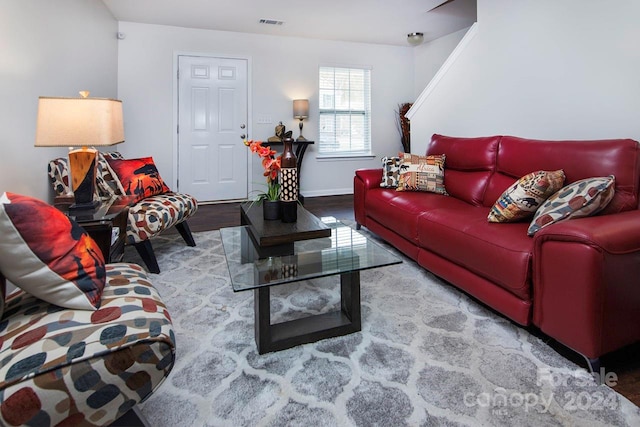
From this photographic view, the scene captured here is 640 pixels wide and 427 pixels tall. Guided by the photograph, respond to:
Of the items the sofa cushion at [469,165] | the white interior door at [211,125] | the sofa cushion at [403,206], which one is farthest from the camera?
the white interior door at [211,125]

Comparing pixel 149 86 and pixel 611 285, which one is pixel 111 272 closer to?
pixel 611 285

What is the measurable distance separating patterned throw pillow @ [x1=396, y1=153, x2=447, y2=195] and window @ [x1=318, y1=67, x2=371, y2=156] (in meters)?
2.67

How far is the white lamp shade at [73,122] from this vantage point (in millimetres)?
1881

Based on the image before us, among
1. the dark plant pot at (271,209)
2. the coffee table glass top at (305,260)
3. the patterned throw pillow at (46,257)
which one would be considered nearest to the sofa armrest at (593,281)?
the coffee table glass top at (305,260)

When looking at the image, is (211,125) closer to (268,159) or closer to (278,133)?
(278,133)

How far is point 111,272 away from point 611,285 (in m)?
1.95

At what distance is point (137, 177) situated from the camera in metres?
3.01

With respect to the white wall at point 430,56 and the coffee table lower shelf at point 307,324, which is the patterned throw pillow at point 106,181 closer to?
the coffee table lower shelf at point 307,324

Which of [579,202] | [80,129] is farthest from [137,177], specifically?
[579,202]

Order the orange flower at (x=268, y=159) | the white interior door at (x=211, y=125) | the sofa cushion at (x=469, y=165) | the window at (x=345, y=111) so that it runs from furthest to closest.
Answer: the window at (x=345, y=111) → the white interior door at (x=211, y=125) → the sofa cushion at (x=469, y=165) → the orange flower at (x=268, y=159)

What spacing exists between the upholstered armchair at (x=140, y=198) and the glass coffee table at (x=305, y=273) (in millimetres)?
830

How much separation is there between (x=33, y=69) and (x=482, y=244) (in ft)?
9.98

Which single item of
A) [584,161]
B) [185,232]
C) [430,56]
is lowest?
[185,232]

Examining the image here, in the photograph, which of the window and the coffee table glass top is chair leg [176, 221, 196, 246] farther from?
the window
